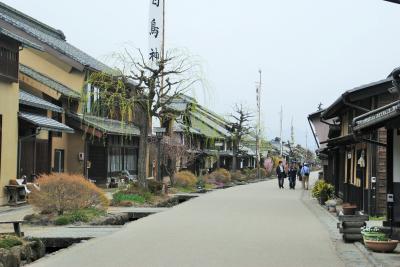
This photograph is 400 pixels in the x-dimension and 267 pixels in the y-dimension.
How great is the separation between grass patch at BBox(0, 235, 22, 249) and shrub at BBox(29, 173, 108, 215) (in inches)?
197

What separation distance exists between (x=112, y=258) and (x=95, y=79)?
1670cm

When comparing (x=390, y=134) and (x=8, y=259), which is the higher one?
(x=390, y=134)

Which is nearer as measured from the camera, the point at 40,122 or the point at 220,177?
the point at 40,122

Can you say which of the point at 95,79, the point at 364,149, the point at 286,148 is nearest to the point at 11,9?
the point at 95,79

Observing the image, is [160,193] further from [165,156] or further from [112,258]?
[112,258]

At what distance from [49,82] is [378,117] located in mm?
22091

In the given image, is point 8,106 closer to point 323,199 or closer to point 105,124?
point 105,124

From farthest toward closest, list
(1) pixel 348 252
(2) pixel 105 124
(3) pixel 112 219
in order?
(2) pixel 105 124 < (3) pixel 112 219 < (1) pixel 348 252

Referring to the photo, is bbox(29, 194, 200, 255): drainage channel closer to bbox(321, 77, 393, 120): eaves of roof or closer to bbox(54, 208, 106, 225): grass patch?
bbox(54, 208, 106, 225): grass patch

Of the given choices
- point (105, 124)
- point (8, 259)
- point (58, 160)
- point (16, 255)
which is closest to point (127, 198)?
point (58, 160)

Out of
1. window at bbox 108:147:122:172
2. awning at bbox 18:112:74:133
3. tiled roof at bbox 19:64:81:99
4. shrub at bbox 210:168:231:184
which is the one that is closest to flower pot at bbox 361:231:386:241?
awning at bbox 18:112:74:133

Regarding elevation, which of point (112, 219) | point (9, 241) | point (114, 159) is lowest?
point (112, 219)

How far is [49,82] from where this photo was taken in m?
29.5

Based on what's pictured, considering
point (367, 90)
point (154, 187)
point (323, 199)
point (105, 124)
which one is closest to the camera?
point (367, 90)
